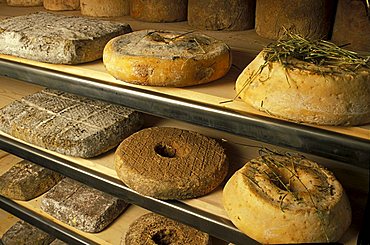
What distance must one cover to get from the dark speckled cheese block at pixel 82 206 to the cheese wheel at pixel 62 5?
0.74 m

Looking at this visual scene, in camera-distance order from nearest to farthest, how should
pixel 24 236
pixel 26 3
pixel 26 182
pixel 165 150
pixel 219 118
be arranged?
pixel 219 118, pixel 165 150, pixel 26 182, pixel 24 236, pixel 26 3

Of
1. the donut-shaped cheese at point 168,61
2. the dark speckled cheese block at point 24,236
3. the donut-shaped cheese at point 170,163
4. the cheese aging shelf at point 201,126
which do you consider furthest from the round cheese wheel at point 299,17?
the dark speckled cheese block at point 24,236

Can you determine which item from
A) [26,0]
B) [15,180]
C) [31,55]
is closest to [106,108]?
[31,55]

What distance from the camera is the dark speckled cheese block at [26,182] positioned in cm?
155

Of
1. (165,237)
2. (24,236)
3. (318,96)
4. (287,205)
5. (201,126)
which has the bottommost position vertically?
(24,236)

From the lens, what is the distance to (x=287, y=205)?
89cm

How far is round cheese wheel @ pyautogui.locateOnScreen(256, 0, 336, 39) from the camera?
4.04 ft

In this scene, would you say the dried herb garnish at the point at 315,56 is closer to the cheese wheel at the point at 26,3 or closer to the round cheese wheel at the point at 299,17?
the round cheese wheel at the point at 299,17

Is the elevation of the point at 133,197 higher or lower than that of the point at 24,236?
higher

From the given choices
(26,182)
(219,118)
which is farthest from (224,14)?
(26,182)

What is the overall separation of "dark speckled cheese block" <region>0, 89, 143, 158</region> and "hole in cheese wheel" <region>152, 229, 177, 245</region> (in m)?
0.33

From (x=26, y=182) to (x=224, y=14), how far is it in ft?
3.16

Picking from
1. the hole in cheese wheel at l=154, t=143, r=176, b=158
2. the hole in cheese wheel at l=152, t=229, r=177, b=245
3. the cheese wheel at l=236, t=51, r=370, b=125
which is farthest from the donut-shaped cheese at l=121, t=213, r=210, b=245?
the cheese wheel at l=236, t=51, r=370, b=125

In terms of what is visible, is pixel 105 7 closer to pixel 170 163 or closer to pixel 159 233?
pixel 170 163
